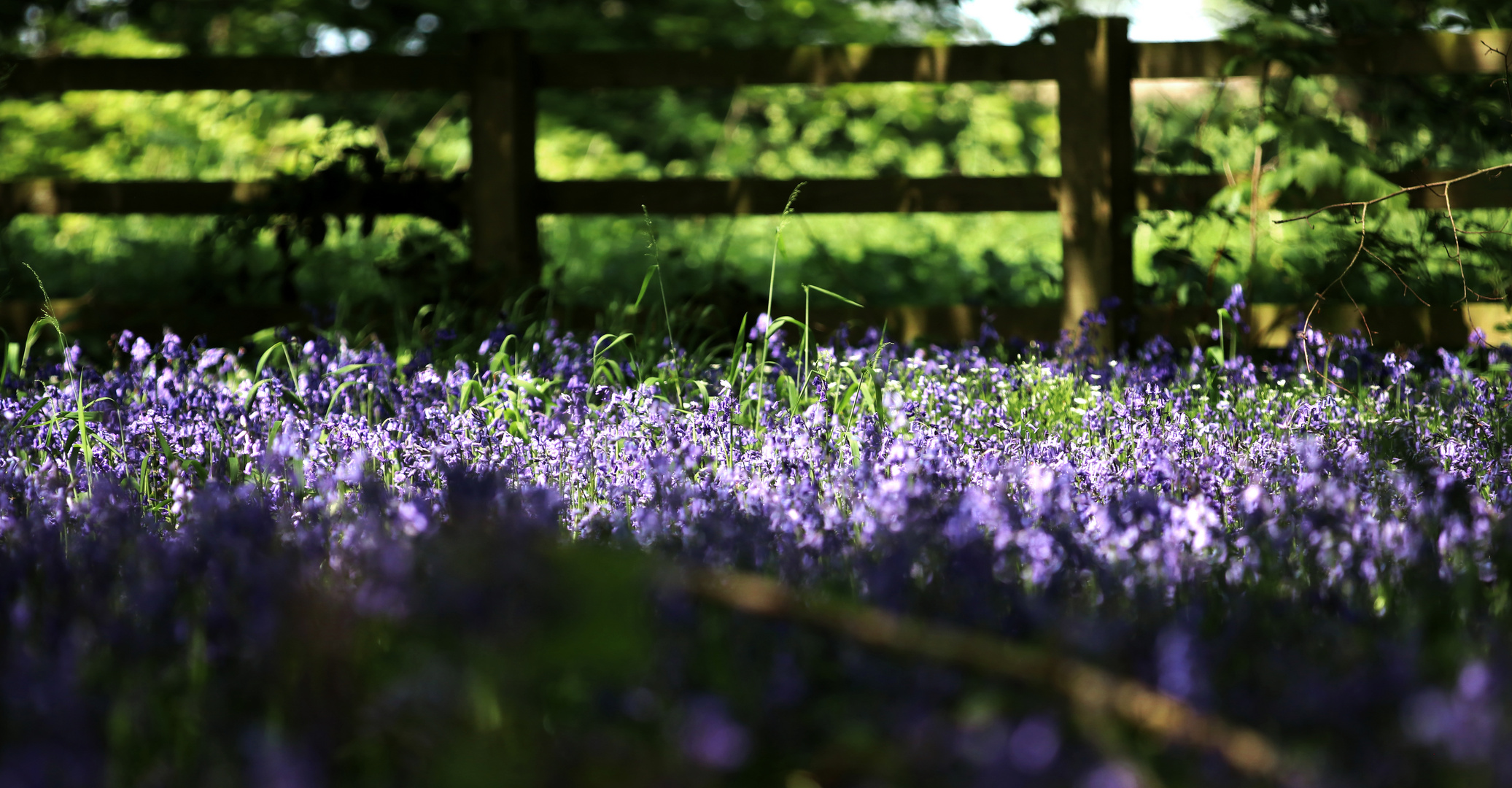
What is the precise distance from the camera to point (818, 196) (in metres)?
5.23

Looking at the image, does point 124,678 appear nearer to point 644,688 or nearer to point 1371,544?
point 644,688

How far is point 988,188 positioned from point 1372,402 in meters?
1.90

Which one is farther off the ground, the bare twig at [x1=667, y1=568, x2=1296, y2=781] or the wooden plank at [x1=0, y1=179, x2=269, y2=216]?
the wooden plank at [x1=0, y1=179, x2=269, y2=216]

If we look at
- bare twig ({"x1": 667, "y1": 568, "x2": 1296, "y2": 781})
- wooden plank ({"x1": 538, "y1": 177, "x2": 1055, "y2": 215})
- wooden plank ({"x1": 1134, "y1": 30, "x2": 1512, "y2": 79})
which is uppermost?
wooden plank ({"x1": 1134, "y1": 30, "x2": 1512, "y2": 79})

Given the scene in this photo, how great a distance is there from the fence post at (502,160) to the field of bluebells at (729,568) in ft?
5.16

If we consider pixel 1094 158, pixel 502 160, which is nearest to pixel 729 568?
pixel 1094 158

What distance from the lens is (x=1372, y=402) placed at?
152 inches

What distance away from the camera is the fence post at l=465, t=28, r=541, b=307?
5273mm

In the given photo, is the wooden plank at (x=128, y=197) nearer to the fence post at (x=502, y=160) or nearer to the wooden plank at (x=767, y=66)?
the fence post at (x=502, y=160)

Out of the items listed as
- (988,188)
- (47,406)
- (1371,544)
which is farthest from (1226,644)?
(988,188)

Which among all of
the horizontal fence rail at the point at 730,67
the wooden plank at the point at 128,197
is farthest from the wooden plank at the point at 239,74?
the wooden plank at the point at 128,197

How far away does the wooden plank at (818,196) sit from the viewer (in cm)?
516

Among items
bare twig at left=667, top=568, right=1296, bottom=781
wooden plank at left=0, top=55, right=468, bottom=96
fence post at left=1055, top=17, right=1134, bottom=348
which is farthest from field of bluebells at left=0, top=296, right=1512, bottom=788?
wooden plank at left=0, top=55, right=468, bottom=96

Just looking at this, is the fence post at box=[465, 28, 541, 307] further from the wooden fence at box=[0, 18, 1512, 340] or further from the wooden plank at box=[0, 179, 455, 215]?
the wooden plank at box=[0, 179, 455, 215]
